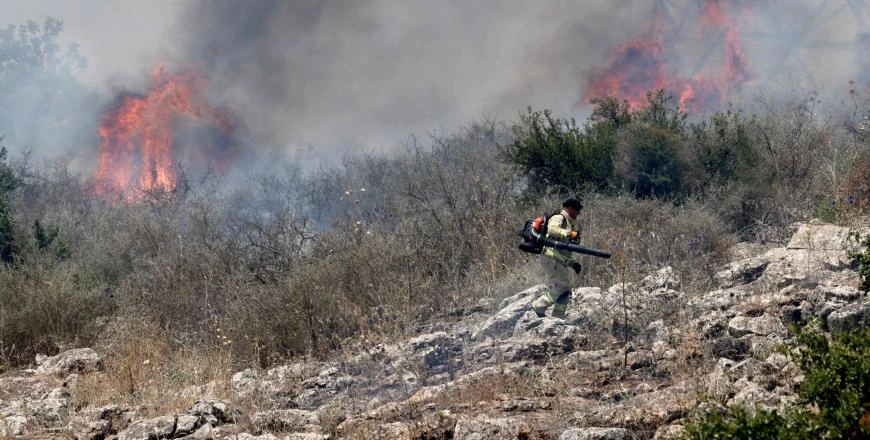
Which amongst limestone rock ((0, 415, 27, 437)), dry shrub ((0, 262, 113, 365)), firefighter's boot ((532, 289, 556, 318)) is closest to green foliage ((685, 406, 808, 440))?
firefighter's boot ((532, 289, 556, 318))

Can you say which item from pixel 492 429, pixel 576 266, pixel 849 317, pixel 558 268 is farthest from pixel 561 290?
pixel 492 429

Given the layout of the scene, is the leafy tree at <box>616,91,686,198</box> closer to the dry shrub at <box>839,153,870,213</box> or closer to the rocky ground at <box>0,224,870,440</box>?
the dry shrub at <box>839,153,870,213</box>

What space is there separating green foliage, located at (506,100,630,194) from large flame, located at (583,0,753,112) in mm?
9364

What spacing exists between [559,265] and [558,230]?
40cm

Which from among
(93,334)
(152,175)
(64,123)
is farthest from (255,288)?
(64,123)

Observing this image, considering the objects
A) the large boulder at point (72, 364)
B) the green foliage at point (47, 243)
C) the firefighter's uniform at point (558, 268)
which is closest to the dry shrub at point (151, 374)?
the large boulder at point (72, 364)

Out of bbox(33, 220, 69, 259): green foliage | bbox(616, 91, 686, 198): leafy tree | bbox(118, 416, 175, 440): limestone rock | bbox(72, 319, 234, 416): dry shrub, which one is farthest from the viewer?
bbox(33, 220, 69, 259): green foliage

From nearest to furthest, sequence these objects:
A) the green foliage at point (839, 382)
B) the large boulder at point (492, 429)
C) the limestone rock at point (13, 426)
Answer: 1. the green foliage at point (839, 382)
2. the large boulder at point (492, 429)
3. the limestone rock at point (13, 426)

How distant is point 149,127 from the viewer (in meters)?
29.8

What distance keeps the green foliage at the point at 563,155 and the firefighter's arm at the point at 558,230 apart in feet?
19.6

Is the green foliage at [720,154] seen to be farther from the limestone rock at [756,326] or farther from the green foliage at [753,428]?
the green foliage at [753,428]

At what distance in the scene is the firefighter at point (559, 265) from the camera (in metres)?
9.48

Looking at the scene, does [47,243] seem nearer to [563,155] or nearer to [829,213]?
[563,155]

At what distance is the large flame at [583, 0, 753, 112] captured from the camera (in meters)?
26.5
